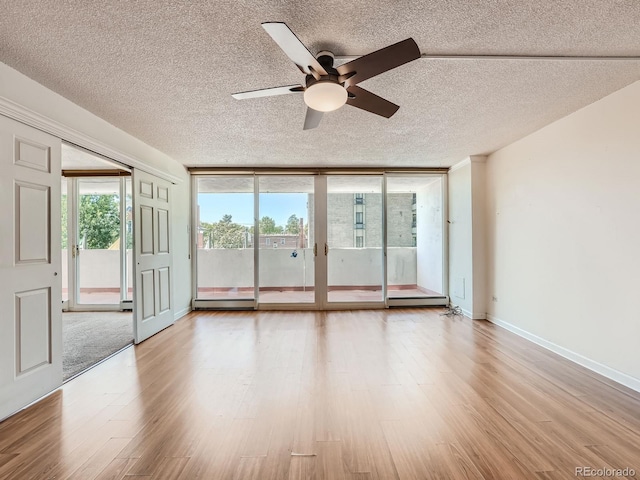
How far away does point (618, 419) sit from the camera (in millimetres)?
1991

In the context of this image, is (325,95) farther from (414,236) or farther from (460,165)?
(414,236)

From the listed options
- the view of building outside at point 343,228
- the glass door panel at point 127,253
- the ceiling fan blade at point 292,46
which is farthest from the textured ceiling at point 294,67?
the glass door panel at point 127,253

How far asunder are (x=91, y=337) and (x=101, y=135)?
2.57 m

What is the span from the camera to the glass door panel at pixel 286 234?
17.4 ft

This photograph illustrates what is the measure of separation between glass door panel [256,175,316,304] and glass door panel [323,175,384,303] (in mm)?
381

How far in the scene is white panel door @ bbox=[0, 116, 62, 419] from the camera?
2.09m

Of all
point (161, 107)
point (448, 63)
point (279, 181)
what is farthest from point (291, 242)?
point (448, 63)

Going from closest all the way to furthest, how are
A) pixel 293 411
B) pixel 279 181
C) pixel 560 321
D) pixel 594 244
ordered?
1. pixel 293 411
2. pixel 594 244
3. pixel 560 321
4. pixel 279 181

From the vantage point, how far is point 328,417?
205 centimetres

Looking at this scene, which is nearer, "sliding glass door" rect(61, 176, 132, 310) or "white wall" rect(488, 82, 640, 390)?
"white wall" rect(488, 82, 640, 390)

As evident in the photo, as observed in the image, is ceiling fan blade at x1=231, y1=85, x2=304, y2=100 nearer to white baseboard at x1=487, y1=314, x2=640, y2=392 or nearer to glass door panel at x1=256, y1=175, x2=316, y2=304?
glass door panel at x1=256, y1=175, x2=316, y2=304

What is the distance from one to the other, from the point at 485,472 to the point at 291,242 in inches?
165

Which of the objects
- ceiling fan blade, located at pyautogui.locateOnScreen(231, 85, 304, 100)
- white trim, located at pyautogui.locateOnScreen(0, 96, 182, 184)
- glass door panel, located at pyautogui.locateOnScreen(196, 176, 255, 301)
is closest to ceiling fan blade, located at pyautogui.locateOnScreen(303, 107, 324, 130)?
ceiling fan blade, located at pyautogui.locateOnScreen(231, 85, 304, 100)

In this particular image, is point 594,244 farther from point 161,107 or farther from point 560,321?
point 161,107
